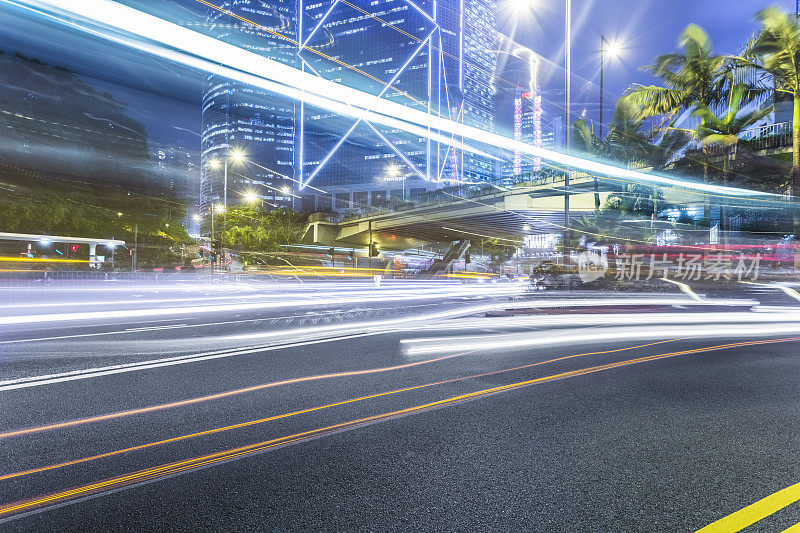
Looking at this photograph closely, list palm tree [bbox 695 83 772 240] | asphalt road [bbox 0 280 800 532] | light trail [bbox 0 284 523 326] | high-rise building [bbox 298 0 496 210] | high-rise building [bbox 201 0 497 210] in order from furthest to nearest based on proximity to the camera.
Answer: high-rise building [bbox 201 0 497 210]
high-rise building [bbox 298 0 496 210]
palm tree [bbox 695 83 772 240]
light trail [bbox 0 284 523 326]
asphalt road [bbox 0 280 800 532]

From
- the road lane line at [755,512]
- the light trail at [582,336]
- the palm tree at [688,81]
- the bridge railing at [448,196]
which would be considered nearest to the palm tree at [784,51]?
the palm tree at [688,81]

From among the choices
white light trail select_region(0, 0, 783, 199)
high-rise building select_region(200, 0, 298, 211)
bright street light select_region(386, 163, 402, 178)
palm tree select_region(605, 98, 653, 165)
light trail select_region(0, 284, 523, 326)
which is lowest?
light trail select_region(0, 284, 523, 326)

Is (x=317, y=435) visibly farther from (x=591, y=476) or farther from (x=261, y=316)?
(x=261, y=316)

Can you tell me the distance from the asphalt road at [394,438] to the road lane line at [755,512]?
0.02m

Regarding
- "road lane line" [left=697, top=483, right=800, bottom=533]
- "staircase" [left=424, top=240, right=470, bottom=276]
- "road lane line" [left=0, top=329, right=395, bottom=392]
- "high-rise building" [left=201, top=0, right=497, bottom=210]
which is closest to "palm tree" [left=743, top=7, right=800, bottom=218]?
"road lane line" [left=697, top=483, right=800, bottom=533]

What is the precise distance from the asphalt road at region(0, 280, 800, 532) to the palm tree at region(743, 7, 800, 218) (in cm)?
1550

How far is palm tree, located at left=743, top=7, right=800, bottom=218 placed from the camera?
60.0 ft

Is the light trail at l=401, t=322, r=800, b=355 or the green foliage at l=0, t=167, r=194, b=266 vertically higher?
the green foliage at l=0, t=167, r=194, b=266

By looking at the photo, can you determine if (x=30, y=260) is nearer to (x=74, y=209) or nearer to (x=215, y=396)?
(x=74, y=209)

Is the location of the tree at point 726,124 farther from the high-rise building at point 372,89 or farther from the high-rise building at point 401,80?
the high-rise building at point 401,80

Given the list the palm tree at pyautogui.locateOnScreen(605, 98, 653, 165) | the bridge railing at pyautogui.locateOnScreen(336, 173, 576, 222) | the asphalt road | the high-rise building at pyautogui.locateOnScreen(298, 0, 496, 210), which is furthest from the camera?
the high-rise building at pyautogui.locateOnScreen(298, 0, 496, 210)

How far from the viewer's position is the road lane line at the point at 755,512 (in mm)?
2656

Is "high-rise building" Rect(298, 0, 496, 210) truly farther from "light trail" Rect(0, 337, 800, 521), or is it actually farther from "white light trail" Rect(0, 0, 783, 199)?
"light trail" Rect(0, 337, 800, 521)

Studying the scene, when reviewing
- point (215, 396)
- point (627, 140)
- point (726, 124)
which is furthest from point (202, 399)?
point (627, 140)
